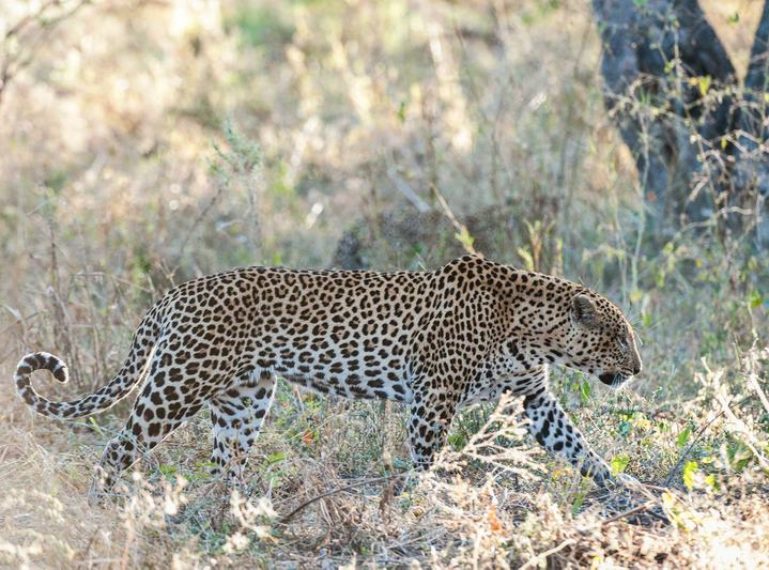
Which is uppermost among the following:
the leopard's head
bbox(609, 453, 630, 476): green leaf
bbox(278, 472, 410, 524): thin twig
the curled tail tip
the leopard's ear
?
the curled tail tip

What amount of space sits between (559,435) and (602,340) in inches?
20.1

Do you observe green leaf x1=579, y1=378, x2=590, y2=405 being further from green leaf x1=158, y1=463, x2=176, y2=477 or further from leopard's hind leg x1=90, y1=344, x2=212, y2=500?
green leaf x1=158, y1=463, x2=176, y2=477

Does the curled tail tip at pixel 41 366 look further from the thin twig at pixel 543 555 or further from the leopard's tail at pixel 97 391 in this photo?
the thin twig at pixel 543 555

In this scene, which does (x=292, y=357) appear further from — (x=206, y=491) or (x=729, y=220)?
(x=729, y=220)

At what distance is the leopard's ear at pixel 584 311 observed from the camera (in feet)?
23.5

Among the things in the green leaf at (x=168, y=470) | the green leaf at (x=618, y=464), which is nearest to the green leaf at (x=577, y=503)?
the green leaf at (x=618, y=464)

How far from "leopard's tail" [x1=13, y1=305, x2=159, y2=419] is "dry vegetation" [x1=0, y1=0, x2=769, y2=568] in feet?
0.83

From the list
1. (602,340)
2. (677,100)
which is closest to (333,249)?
(677,100)

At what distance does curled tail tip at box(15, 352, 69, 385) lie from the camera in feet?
22.3

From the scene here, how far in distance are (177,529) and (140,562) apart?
0.67 m

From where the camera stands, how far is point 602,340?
23.8 ft

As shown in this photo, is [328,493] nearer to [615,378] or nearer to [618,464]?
[618,464]

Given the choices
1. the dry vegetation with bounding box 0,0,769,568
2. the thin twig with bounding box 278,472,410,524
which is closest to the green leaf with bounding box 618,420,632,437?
the dry vegetation with bounding box 0,0,769,568

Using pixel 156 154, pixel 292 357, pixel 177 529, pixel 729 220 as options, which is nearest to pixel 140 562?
pixel 177 529
